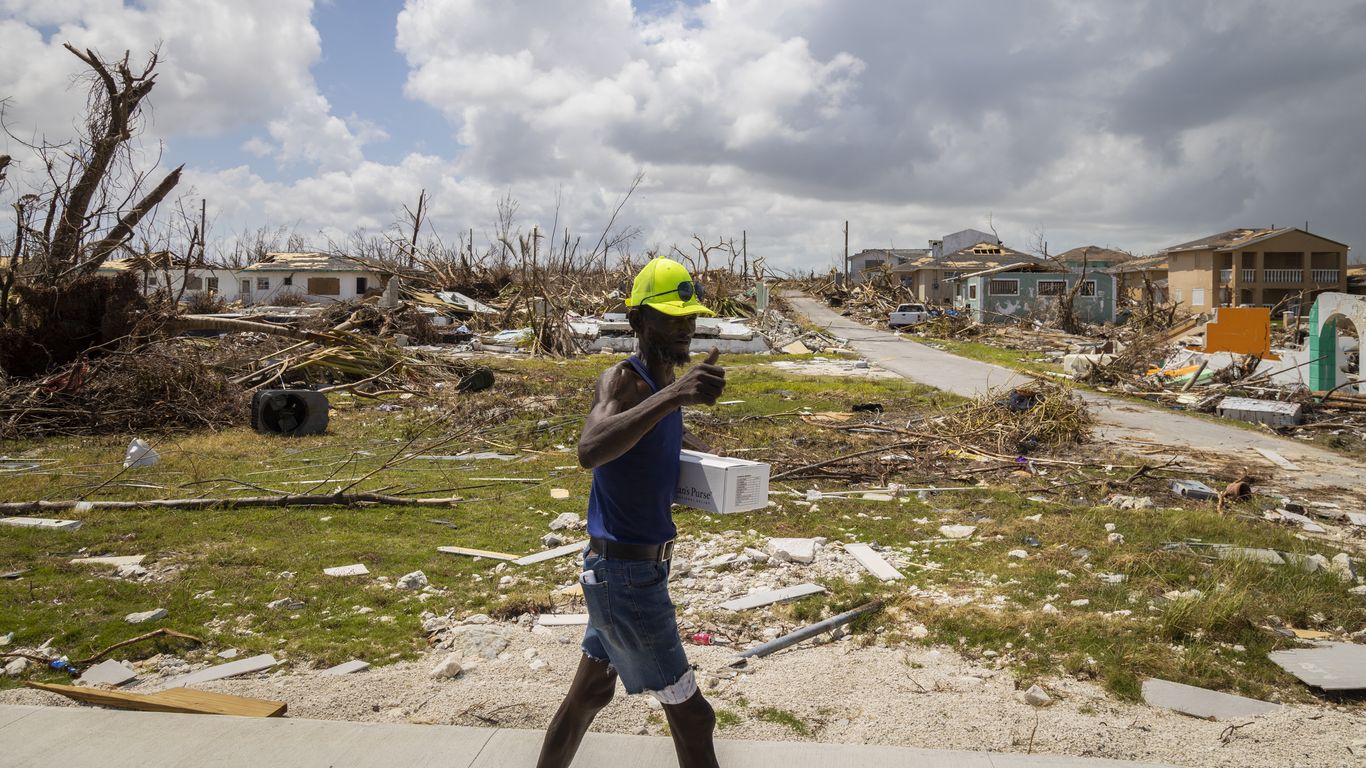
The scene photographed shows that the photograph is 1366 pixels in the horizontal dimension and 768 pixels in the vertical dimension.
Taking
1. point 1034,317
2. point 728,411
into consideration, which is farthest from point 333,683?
point 1034,317

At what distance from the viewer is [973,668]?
181 inches

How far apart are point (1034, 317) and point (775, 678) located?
138 ft

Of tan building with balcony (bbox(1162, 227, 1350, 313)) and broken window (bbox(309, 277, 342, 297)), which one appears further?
tan building with balcony (bbox(1162, 227, 1350, 313))

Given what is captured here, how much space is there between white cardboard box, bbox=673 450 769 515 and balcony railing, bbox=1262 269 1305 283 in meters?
57.8

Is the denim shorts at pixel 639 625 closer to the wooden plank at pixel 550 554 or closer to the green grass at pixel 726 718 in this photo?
the green grass at pixel 726 718

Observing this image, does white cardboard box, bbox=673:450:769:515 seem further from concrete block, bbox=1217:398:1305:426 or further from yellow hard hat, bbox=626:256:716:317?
concrete block, bbox=1217:398:1305:426

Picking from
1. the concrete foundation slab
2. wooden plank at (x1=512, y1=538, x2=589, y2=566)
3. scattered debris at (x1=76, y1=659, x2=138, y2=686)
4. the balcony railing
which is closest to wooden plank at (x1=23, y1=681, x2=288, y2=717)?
scattered debris at (x1=76, y1=659, x2=138, y2=686)

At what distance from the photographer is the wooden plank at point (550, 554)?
6590mm

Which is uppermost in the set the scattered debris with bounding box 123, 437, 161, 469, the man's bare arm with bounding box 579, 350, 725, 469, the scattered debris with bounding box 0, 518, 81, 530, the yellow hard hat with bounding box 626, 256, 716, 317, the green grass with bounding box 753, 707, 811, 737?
the yellow hard hat with bounding box 626, 256, 716, 317

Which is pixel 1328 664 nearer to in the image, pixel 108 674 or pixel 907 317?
pixel 108 674

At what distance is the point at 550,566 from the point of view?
6484 mm

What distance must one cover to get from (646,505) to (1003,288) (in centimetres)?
4666

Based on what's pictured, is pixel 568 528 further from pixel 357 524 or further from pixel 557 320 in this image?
pixel 557 320

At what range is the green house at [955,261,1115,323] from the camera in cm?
4438
